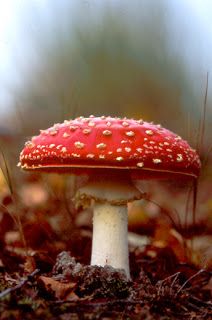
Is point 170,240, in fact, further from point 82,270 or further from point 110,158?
point 110,158

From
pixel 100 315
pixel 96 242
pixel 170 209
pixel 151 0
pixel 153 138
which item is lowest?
pixel 170 209

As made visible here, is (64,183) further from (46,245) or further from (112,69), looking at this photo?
(112,69)

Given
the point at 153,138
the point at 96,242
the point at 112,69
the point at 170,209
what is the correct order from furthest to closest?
1. the point at 112,69
2. the point at 170,209
3. the point at 96,242
4. the point at 153,138

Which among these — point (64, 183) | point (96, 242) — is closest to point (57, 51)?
point (64, 183)

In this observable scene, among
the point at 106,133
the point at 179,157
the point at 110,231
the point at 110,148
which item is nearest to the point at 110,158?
the point at 110,148

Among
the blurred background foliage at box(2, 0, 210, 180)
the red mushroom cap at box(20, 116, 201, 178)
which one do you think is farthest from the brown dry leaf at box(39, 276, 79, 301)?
the blurred background foliage at box(2, 0, 210, 180)

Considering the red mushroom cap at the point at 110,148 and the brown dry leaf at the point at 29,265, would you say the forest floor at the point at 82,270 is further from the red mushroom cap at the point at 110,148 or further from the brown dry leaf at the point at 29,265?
the red mushroom cap at the point at 110,148

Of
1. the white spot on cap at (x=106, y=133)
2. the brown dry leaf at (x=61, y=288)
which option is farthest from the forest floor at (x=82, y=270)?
the white spot on cap at (x=106, y=133)
